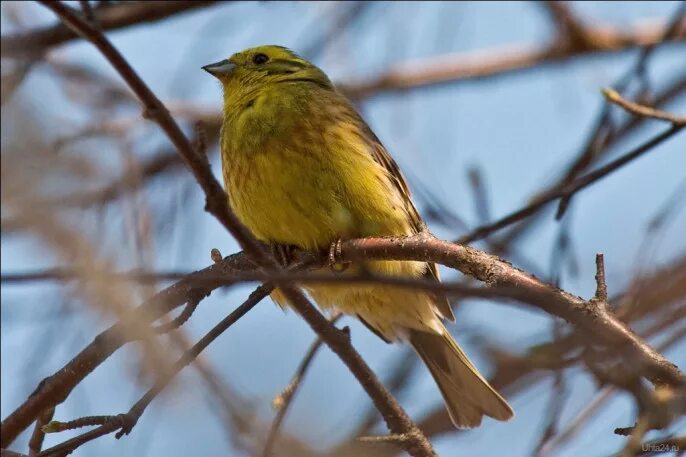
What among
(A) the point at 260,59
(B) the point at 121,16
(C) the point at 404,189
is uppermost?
(B) the point at 121,16

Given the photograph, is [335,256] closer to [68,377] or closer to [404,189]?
[404,189]

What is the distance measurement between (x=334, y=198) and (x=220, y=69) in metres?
1.29

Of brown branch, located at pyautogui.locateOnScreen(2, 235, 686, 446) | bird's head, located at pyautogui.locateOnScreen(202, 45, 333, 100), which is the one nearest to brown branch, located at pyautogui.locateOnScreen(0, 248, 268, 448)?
brown branch, located at pyautogui.locateOnScreen(2, 235, 686, 446)

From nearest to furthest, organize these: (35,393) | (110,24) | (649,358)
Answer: (649,358) → (35,393) → (110,24)

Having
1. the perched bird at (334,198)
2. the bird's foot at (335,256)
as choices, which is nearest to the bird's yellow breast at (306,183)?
the perched bird at (334,198)

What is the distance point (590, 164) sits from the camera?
4605 mm

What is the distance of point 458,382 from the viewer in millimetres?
4145

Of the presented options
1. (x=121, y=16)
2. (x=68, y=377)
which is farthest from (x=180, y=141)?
(x=121, y=16)

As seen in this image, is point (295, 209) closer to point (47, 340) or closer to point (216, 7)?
point (47, 340)

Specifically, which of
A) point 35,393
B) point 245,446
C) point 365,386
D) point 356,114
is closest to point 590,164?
point 356,114

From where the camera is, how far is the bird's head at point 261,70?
15.1 ft

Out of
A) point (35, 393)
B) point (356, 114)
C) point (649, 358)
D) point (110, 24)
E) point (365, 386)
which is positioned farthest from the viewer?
point (110, 24)

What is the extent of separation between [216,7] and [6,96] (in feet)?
5.04

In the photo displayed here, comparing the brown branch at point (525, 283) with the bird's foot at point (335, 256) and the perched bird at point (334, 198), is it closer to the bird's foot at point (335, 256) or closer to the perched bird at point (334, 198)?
the bird's foot at point (335, 256)
